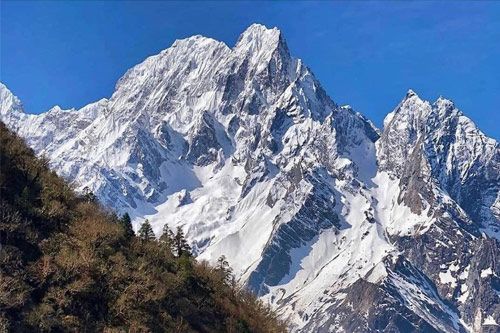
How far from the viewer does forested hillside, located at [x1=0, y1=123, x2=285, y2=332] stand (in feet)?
124

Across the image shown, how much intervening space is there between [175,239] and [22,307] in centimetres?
2804

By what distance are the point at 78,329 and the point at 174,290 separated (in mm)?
8868

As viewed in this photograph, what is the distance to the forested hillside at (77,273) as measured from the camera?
124 feet

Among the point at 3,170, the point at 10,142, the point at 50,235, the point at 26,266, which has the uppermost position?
the point at 10,142

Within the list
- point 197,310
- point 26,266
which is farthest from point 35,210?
point 197,310

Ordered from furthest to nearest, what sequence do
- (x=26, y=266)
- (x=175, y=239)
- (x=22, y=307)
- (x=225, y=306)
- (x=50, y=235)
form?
(x=175, y=239) < (x=225, y=306) < (x=50, y=235) < (x=26, y=266) < (x=22, y=307)

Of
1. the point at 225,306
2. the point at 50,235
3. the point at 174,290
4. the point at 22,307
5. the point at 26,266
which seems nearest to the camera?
the point at 22,307

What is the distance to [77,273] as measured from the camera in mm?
39781

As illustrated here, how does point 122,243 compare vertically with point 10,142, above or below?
below

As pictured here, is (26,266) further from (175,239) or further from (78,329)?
(175,239)

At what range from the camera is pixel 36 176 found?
4638 centimetres

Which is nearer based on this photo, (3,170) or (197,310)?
(3,170)

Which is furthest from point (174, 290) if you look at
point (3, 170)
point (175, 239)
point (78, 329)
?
point (175, 239)

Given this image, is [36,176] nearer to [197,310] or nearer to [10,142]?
[10,142]
